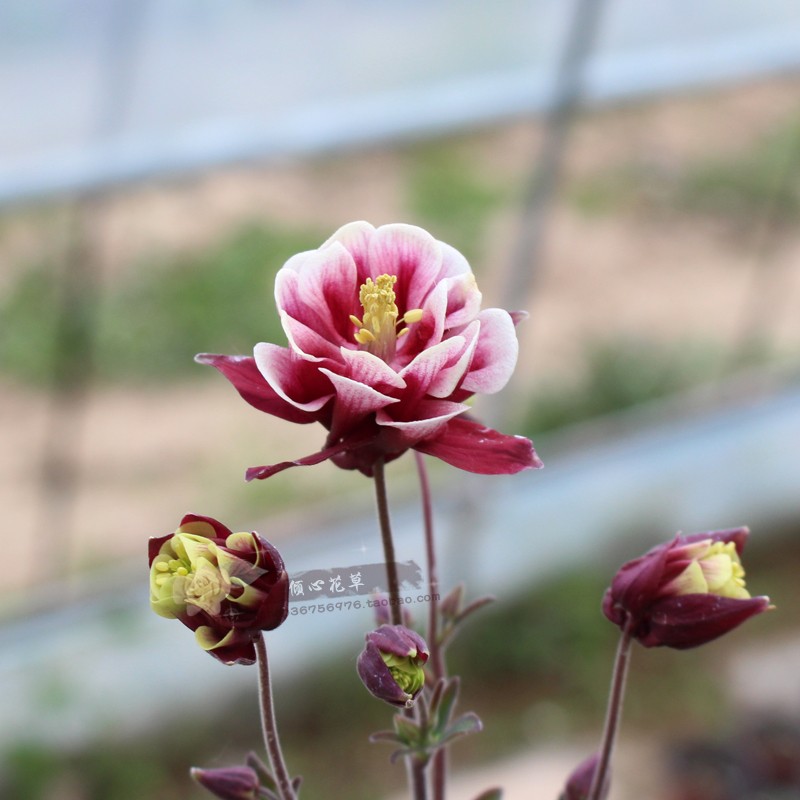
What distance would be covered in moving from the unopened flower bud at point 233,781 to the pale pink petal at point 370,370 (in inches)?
5.8

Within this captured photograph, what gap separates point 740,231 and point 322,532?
1.49 meters

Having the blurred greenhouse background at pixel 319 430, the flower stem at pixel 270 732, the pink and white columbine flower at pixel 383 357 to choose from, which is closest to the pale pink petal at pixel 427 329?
the pink and white columbine flower at pixel 383 357

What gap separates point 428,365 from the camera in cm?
30

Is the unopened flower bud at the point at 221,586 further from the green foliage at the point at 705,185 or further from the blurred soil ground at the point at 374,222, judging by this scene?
the green foliage at the point at 705,185

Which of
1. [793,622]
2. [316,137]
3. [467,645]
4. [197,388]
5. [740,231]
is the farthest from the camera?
[740,231]

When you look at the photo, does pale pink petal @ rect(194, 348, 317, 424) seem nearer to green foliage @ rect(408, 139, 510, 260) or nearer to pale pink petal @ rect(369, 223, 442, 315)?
pale pink petal @ rect(369, 223, 442, 315)

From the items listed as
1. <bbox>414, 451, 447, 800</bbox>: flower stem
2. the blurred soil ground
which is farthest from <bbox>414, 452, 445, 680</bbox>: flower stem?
the blurred soil ground

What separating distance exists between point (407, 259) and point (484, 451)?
0.07 metres

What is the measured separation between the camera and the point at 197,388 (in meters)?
1.98

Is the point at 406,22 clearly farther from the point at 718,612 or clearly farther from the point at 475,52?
the point at 718,612

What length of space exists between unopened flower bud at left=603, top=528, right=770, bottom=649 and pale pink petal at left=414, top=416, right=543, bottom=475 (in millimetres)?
68

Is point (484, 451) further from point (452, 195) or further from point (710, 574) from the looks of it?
point (452, 195)

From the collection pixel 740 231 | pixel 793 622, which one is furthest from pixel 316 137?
pixel 740 231

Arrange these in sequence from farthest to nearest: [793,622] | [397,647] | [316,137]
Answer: [793,622] → [316,137] → [397,647]
